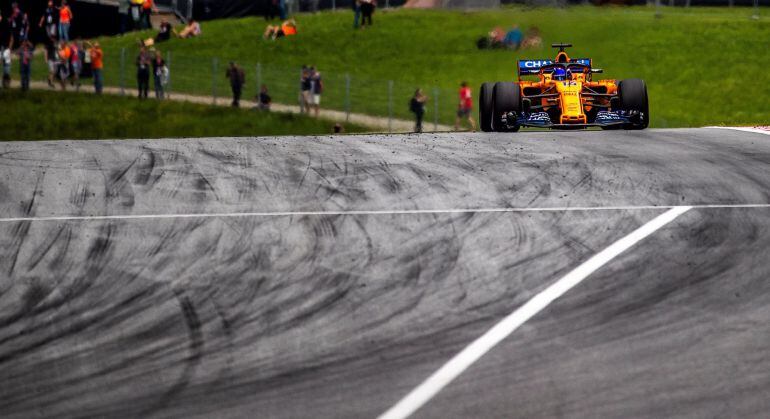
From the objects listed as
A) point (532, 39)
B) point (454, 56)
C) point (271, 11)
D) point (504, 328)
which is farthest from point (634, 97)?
point (271, 11)

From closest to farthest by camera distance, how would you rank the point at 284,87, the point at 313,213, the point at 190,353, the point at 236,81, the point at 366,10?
the point at 190,353, the point at 313,213, the point at 284,87, the point at 236,81, the point at 366,10

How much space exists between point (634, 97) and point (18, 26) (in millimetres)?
23556

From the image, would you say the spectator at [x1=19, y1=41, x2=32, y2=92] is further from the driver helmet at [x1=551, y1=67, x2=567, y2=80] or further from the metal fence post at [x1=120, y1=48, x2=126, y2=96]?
the driver helmet at [x1=551, y1=67, x2=567, y2=80]

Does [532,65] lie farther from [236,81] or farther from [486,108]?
[236,81]

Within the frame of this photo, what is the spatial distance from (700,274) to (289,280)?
10.7 ft

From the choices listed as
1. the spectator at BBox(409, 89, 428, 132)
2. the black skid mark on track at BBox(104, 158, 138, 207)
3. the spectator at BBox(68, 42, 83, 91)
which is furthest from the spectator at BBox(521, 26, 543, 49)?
the spectator at BBox(68, 42, 83, 91)

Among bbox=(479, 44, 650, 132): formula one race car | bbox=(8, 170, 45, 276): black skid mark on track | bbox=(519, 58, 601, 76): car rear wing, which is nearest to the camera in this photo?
bbox=(8, 170, 45, 276): black skid mark on track

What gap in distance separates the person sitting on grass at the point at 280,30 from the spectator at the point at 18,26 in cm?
1250

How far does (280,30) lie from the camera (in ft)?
170

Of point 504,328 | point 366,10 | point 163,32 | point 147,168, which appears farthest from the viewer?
point 366,10

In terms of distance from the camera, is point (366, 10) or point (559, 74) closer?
point (559, 74)

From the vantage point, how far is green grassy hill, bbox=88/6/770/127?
3953cm

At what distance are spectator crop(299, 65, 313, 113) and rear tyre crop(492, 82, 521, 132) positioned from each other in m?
16.1

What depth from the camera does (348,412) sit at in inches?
323
